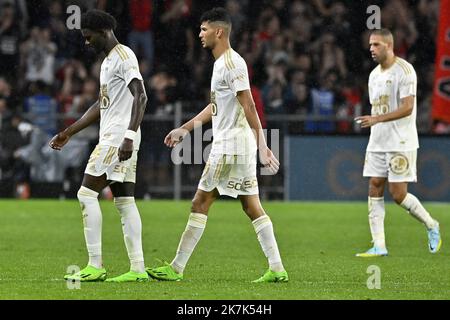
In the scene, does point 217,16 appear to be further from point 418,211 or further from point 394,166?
point 418,211

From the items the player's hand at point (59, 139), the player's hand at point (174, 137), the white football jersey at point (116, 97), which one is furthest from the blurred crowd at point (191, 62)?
the white football jersey at point (116, 97)

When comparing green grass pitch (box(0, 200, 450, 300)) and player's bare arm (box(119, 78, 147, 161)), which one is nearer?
green grass pitch (box(0, 200, 450, 300))

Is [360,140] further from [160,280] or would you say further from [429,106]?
[160,280]

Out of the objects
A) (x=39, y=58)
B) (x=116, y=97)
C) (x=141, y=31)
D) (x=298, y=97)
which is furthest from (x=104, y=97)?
(x=141, y=31)

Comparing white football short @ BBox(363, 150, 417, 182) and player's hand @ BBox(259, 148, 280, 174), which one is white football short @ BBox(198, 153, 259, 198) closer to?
player's hand @ BBox(259, 148, 280, 174)

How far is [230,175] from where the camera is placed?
10617mm

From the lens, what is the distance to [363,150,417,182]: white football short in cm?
1388

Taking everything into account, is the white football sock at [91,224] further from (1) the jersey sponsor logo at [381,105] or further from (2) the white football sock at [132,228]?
(1) the jersey sponsor logo at [381,105]

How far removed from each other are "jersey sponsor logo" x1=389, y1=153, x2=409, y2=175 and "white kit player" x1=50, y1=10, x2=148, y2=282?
4353 millimetres

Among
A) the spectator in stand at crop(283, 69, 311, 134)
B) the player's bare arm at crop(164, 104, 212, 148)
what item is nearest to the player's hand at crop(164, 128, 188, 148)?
the player's bare arm at crop(164, 104, 212, 148)

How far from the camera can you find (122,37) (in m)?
26.8

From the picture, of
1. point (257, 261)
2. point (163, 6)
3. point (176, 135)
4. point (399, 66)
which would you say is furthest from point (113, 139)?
point (163, 6)

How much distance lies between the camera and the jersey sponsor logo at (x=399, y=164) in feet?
45.5

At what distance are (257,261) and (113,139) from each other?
3.00 metres
